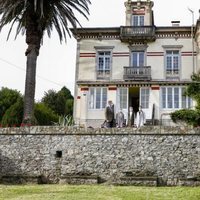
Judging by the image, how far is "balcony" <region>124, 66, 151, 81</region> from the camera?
2991 cm

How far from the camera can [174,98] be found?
29.7m

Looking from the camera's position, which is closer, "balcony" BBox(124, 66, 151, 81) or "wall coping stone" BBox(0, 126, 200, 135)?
"wall coping stone" BBox(0, 126, 200, 135)

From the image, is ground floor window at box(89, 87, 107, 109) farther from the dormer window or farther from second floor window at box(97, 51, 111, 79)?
the dormer window

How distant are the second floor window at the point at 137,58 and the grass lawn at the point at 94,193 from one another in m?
16.8

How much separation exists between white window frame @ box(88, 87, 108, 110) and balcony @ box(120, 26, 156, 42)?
444cm

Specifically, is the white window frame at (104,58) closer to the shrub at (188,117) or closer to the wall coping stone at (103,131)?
the shrub at (188,117)

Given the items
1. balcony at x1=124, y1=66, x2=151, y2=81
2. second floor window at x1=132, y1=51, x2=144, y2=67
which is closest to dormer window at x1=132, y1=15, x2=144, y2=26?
second floor window at x1=132, y1=51, x2=144, y2=67

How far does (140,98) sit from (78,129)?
12.4 m

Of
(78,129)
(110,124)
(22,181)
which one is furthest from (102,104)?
(22,181)

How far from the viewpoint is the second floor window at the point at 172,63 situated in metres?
30.3

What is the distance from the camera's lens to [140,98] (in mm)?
29906

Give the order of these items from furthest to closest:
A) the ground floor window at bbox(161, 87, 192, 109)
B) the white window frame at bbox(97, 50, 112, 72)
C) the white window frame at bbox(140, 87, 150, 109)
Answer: the white window frame at bbox(97, 50, 112, 72)
the white window frame at bbox(140, 87, 150, 109)
the ground floor window at bbox(161, 87, 192, 109)

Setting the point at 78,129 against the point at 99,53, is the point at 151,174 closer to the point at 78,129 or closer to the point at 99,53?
the point at 78,129

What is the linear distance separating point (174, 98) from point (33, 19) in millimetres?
12333
